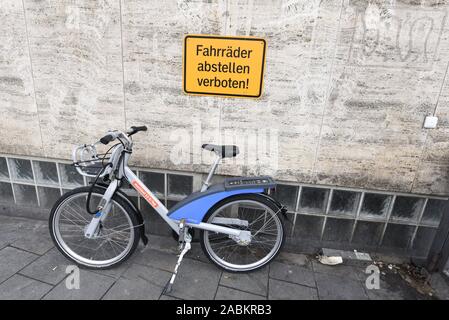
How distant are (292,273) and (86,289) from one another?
7.12 feet

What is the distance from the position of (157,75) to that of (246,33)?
1053mm

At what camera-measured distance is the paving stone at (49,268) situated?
3.06m

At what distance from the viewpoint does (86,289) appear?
295cm

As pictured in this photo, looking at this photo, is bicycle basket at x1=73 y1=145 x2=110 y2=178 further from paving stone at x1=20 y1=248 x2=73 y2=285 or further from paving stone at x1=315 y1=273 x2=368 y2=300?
paving stone at x1=315 y1=273 x2=368 y2=300

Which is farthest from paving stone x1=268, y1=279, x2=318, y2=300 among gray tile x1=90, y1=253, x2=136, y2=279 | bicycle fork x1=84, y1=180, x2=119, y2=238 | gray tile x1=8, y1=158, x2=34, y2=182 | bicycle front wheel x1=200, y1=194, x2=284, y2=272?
gray tile x1=8, y1=158, x2=34, y2=182

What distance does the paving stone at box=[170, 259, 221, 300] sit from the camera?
2977mm

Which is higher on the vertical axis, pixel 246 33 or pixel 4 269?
pixel 246 33

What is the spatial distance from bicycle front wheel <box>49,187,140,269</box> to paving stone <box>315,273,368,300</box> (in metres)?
Answer: 2.04

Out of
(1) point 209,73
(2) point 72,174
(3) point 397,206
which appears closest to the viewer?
(1) point 209,73

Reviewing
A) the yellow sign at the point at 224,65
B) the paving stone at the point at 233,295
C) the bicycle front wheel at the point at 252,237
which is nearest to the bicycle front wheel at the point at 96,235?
the bicycle front wheel at the point at 252,237

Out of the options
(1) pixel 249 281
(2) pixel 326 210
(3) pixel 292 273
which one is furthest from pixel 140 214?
(2) pixel 326 210
